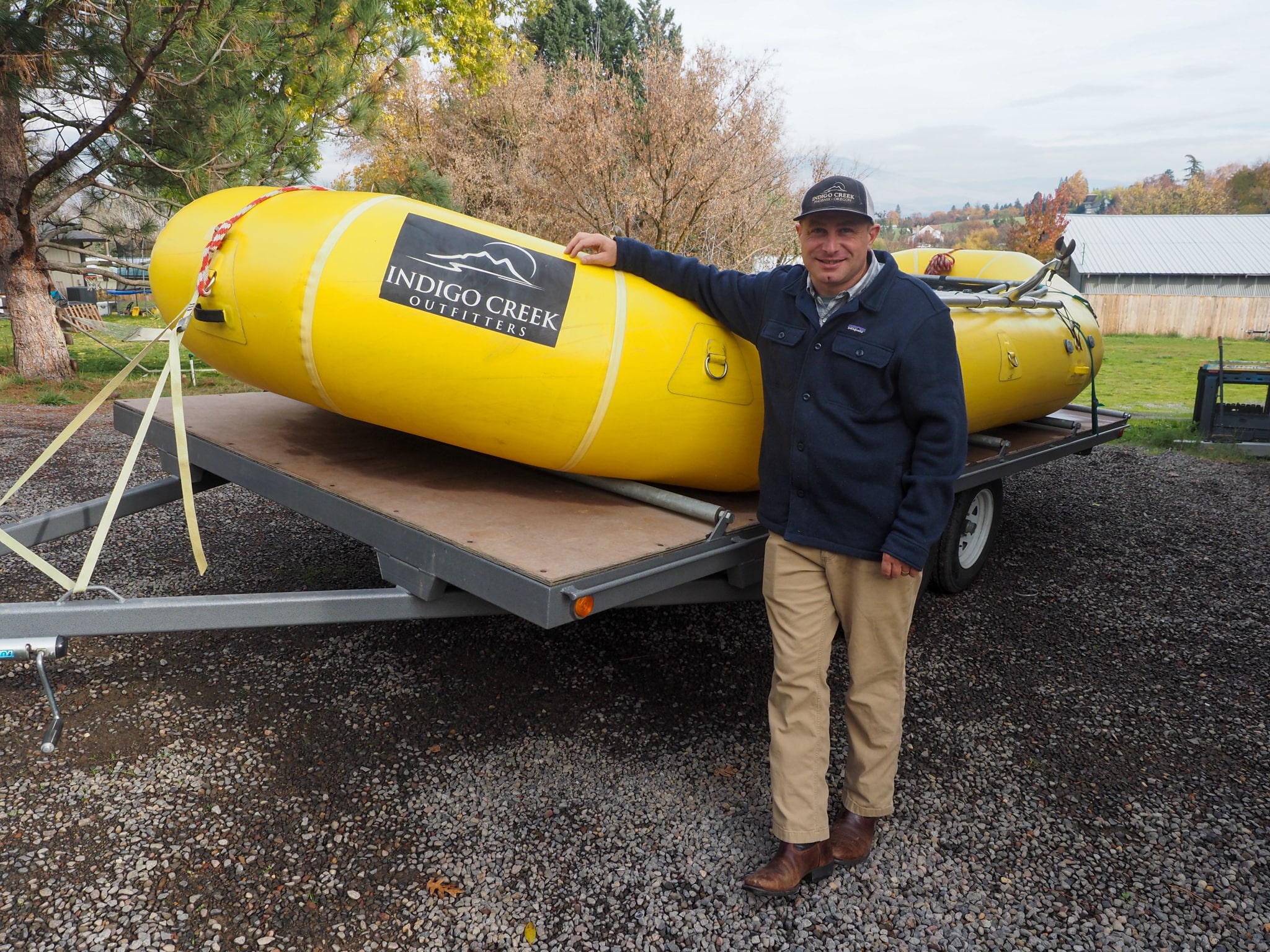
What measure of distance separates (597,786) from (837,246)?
196cm

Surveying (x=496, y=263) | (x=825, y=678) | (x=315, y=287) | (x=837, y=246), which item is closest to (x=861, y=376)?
(x=837, y=246)

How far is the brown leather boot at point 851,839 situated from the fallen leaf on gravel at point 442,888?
114 cm

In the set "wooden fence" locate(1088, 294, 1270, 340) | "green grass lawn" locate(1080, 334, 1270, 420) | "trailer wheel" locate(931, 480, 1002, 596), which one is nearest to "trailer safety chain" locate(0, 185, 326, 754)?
"trailer wheel" locate(931, 480, 1002, 596)

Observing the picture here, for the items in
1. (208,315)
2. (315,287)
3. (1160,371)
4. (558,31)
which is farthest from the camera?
(558,31)

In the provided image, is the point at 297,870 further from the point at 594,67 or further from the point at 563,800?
the point at 594,67

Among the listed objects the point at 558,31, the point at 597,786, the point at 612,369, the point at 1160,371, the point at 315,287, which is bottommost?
the point at 1160,371

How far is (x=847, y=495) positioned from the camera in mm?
2549

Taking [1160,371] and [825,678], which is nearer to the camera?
[825,678]

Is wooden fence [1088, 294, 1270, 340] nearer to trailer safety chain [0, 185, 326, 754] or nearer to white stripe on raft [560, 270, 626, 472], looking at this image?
white stripe on raft [560, 270, 626, 472]

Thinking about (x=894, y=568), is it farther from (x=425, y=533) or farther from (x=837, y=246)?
(x=425, y=533)

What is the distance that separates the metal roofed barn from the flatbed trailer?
31781 mm

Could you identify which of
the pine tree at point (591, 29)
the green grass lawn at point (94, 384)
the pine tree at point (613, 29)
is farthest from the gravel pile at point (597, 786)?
the pine tree at point (613, 29)

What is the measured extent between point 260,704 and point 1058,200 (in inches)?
1754

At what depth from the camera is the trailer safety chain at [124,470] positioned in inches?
104
